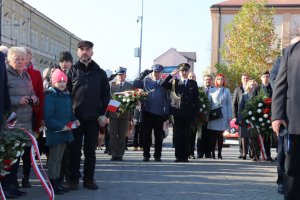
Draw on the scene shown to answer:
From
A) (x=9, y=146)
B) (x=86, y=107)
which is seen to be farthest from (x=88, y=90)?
(x=9, y=146)

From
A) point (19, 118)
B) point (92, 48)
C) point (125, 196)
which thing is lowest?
point (125, 196)

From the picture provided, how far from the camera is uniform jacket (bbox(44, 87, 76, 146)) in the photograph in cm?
751

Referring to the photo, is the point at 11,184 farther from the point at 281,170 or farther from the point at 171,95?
the point at 171,95

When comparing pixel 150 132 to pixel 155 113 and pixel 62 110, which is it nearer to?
pixel 155 113

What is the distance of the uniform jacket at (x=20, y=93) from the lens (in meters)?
7.61

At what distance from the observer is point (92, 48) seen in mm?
8398

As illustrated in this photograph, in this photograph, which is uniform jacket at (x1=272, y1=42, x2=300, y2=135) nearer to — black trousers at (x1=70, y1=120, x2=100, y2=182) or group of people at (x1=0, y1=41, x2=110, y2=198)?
group of people at (x1=0, y1=41, x2=110, y2=198)

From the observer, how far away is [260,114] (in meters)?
11.2

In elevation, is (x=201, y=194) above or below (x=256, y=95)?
below

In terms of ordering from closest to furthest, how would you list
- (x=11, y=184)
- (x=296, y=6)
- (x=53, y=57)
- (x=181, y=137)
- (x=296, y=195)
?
(x=296, y=195), (x=11, y=184), (x=181, y=137), (x=296, y=6), (x=53, y=57)

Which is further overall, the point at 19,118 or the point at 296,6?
the point at 296,6

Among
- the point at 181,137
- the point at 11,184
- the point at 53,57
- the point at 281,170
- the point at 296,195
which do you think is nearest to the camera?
the point at 296,195

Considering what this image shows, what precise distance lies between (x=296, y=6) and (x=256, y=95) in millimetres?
61672

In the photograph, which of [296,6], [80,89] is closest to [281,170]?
[80,89]
